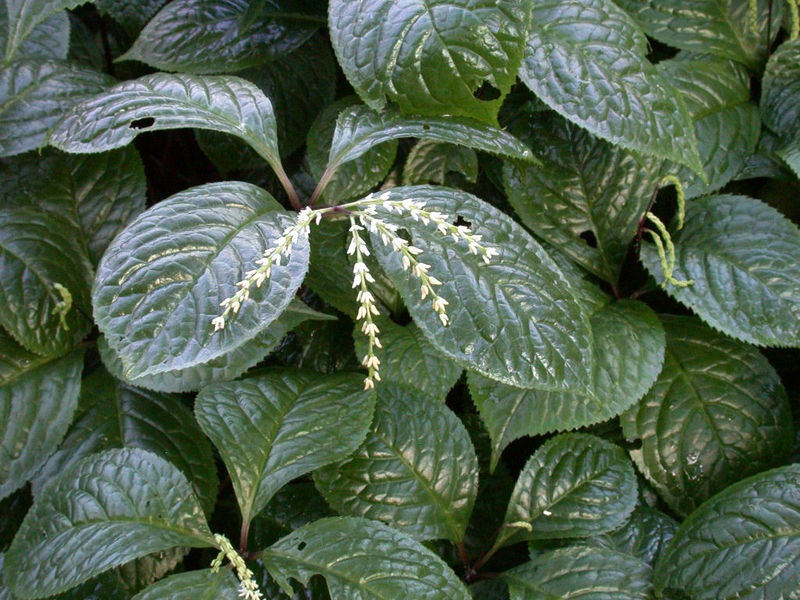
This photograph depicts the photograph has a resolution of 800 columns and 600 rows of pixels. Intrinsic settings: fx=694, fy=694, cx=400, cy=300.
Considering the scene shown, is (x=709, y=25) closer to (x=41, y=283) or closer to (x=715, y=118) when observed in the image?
(x=715, y=118)

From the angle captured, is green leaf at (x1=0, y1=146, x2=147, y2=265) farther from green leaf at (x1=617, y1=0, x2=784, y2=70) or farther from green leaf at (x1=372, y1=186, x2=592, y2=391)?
green leaf at (x1=617, y1=0, x2=784, y2=70)

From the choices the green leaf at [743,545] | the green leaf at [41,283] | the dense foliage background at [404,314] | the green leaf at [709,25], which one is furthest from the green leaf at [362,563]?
the green leaf at [709,25]

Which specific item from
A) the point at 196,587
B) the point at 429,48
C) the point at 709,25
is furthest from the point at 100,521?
the point at 709,25

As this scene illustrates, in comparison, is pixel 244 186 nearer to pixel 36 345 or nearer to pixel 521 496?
pixel 36 345

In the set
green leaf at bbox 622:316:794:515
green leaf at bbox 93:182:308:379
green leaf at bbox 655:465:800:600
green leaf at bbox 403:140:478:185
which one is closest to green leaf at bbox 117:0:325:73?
green leaf at bbox 403:140:478:185

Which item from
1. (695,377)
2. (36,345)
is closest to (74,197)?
(36,345)

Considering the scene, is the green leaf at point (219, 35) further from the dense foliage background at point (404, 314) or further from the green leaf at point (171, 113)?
the green leaf at point (171, 113)
